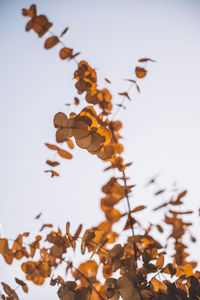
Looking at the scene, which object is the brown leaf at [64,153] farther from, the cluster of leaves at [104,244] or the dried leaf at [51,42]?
the dried leaf at [51,42]

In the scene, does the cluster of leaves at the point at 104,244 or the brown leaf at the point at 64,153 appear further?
the brown leaf at the point at 64,153

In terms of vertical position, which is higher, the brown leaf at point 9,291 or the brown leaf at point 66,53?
the brown leaf at point 66,53

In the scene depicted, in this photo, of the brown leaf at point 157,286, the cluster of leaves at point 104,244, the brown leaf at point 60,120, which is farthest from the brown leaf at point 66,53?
the brown leaf at point 157,286

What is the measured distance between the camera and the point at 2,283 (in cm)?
55

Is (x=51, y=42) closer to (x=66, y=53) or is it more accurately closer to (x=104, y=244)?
(x=66, y=53)

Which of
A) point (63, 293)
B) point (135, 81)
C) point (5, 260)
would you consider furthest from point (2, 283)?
A: point (135, 81)

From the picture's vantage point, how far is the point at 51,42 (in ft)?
1.91

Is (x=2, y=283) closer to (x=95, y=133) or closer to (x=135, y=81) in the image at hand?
(x=95, y=133)

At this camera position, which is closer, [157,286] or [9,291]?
[157,286]

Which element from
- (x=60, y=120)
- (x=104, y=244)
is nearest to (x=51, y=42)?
(x=60, y=120)

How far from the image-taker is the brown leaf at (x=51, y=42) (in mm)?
574

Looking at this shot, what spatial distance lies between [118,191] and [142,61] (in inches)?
18.6

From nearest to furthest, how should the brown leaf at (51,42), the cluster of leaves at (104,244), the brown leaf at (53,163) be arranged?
1. the cluster of leaves at (104,244)
2. the brown leaf at (51,42)
3. the brown leaf at (53,163)

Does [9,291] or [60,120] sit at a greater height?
[60,120]
